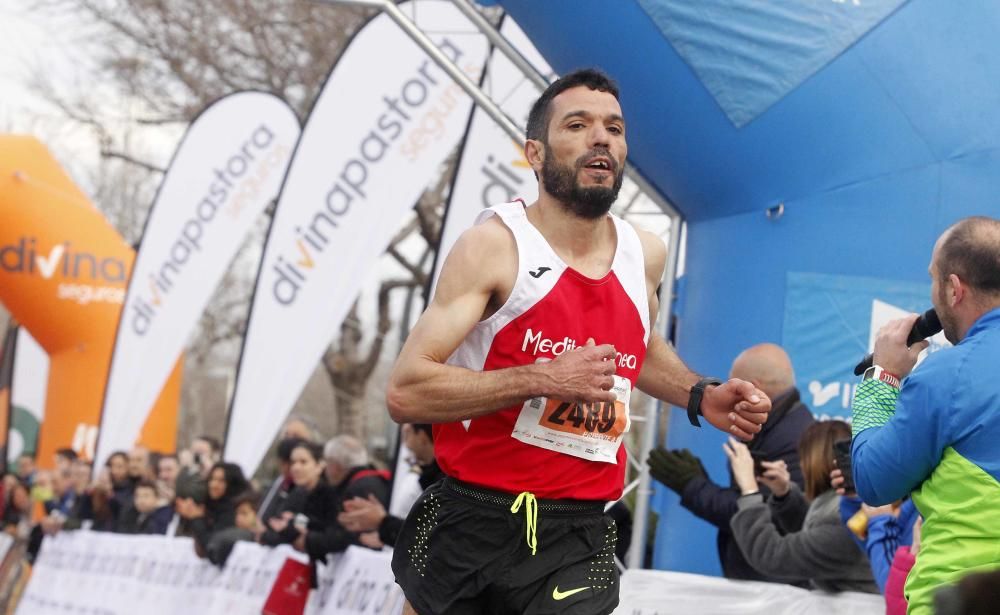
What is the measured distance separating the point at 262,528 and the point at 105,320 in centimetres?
559

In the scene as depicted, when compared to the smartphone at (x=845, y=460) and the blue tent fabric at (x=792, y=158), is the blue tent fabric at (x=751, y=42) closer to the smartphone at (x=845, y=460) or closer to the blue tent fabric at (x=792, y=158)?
the blue tent fabric at (x=792, y=158)

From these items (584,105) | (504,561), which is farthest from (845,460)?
(584,105)

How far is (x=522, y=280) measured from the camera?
3.52 meters

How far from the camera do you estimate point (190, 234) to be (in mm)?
12492

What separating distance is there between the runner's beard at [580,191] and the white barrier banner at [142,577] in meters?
4.90

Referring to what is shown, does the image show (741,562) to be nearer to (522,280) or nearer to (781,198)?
(781,198)

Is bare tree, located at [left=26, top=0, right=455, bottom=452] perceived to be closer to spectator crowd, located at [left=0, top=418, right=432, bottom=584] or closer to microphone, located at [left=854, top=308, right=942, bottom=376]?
spectator crowd, located at [left=0, top=418, right=432, bottom=584]

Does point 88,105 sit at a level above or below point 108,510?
above

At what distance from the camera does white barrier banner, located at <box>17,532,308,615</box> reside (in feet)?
28.2

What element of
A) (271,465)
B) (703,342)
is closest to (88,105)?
(271,465)

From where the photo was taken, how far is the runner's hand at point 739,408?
11.5 ft

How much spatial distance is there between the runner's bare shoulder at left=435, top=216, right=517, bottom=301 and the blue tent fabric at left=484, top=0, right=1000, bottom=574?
3.30 meters

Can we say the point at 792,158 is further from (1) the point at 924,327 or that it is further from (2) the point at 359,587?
(2) the point at 359,587

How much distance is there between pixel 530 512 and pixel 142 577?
725 centimetres
